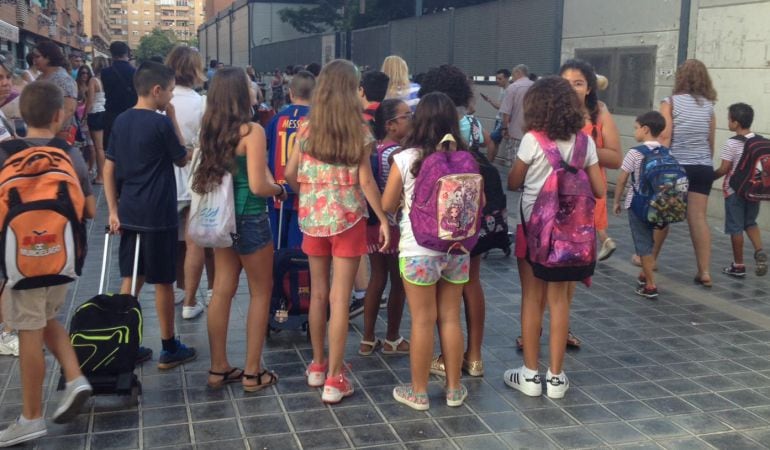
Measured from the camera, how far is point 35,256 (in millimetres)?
3668

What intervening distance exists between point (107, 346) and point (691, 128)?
16.8ft

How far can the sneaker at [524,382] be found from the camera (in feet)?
14.8

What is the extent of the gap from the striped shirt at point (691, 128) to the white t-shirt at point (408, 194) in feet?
A: 12.1

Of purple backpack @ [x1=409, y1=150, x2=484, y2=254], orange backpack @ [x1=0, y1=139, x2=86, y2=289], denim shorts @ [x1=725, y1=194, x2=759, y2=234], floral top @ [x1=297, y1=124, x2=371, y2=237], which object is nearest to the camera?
orange backpack @ [x1=0, y1=139, x2=86, y2=289]

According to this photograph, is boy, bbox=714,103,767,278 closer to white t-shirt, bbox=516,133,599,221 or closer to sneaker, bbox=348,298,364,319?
white t-shirt, bbox=516,133,599,221

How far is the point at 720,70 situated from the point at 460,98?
242 inches

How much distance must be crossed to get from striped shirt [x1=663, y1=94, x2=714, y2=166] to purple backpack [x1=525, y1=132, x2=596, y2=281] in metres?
2.99

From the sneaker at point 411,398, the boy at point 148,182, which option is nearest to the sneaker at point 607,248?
the sneaker at point 411,398

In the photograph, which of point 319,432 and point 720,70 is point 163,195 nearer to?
point 319,432

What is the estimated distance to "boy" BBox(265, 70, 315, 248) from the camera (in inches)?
219

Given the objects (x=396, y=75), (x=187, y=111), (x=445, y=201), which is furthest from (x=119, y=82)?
(x=445, y=201)

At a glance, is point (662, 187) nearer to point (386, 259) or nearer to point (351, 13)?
point (386, 259)

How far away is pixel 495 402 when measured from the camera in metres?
4.44

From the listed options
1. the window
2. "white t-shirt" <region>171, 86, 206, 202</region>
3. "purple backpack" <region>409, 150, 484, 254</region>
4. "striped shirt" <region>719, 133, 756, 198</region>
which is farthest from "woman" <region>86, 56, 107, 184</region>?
"purple backpack" <region>409, 150, 484, 254</region>
